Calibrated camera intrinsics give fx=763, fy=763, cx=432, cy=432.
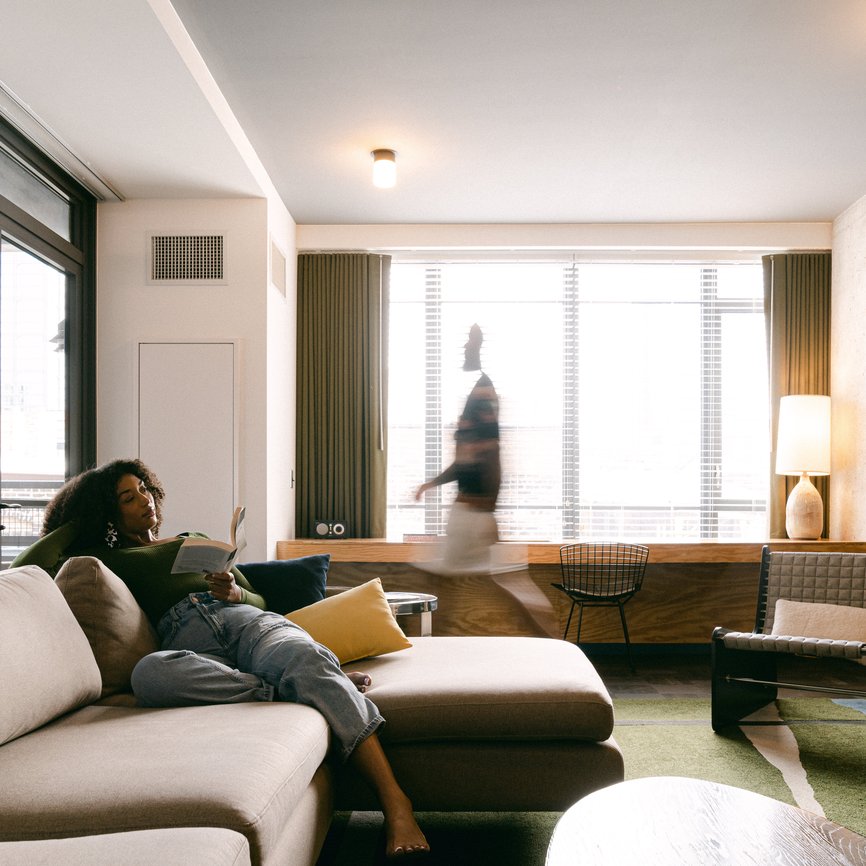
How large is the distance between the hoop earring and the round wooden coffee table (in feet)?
5.73

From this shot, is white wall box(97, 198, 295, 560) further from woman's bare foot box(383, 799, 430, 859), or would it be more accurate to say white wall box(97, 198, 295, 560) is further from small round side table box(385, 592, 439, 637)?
woman's bare foot box(383, 799, 430, 859)

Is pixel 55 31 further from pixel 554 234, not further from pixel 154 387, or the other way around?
pixel 554 234

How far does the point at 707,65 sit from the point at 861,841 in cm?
270

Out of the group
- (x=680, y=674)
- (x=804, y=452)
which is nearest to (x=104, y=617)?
(x=680, y=674)

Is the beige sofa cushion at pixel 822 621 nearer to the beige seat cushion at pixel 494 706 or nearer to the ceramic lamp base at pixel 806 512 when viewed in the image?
the ceramic lamp base at pixel 806 512

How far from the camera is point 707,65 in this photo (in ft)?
9.73

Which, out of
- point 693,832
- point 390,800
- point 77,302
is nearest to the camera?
point 693,832

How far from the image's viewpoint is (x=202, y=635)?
2285 millimetres

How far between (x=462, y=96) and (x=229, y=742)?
2.66m

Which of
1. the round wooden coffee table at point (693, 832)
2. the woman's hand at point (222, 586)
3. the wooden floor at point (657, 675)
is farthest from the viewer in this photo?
the wooden floor at point (657, 675)

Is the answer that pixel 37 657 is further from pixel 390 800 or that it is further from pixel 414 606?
pixel 414 606

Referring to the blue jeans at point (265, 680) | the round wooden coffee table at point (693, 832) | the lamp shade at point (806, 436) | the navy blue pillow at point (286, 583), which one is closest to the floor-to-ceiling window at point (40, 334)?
the navy blue pillow at point (286, 583)

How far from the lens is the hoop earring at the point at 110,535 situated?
255 centimetres

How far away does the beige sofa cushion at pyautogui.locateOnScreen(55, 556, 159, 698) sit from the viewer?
2164 mm
